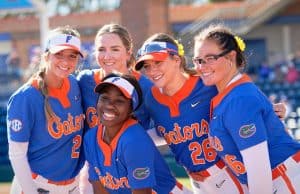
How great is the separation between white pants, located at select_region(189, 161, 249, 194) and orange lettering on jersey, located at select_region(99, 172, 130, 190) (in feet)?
2.05

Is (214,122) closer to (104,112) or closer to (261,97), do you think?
(261,97)

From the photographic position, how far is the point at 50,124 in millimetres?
4496

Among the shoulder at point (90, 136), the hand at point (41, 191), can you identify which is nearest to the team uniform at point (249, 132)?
the shoulder at point (90, 136)

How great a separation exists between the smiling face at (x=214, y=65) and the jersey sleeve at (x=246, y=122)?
0.84ft

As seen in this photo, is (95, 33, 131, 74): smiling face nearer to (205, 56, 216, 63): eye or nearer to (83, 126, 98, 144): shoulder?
(83, 126, 98, 144): shoulder

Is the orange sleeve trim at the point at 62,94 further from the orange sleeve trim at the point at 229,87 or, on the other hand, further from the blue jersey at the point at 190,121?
the orange sleeve trim at the point at 229,87

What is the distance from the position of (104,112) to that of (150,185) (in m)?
0.52

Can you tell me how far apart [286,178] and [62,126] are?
5.18 ft

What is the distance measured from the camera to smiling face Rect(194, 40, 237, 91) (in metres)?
3.89

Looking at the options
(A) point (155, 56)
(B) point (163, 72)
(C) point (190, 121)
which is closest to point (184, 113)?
(C) point (190, 121)

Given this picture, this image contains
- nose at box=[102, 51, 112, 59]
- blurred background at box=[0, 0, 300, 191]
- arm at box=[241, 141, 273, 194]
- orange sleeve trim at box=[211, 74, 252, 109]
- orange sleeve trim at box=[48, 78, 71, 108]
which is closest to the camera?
arm at box=[241, 141, 273, 194]

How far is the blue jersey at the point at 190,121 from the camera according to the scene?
4.33 meters

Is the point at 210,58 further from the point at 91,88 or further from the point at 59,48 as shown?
the point at 91,88

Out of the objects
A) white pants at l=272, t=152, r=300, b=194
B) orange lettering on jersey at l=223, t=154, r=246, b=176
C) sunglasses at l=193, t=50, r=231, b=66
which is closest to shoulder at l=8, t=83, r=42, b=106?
sunglasses at l=193, t=50, r=231, b=66
